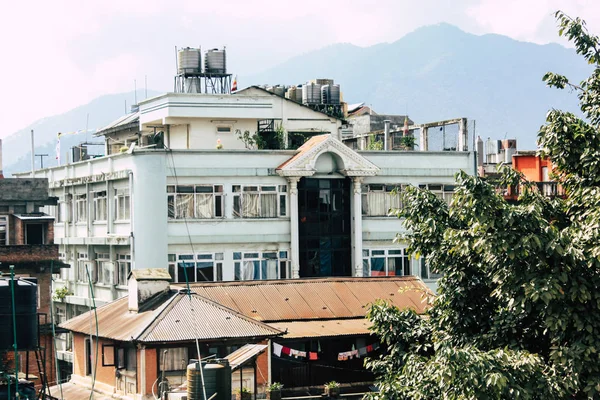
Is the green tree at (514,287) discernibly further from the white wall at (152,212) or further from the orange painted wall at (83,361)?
the white wall at (152,212)

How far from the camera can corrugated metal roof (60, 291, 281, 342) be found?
→ 42812 millimetres

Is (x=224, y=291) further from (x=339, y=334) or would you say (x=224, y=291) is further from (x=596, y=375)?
(x=596, y=375)

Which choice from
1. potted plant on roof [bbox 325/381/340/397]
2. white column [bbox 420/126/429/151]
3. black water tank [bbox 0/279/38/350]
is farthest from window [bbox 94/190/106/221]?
black water tank [bbox 0/279/38/350]

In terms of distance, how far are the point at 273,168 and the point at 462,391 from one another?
110 ft

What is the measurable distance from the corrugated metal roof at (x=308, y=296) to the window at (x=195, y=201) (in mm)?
9920

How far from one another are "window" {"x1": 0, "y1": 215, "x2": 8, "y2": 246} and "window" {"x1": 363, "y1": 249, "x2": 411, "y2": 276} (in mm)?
20581

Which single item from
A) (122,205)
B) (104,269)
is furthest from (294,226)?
(104,269)

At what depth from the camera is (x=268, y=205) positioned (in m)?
63.1

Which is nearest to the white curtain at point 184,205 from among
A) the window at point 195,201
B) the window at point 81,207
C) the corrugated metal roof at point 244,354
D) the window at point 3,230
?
the window at point 195,201

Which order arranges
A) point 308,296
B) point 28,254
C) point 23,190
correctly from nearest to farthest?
1. point 308,296
2. point 28,254
3. point 23,190

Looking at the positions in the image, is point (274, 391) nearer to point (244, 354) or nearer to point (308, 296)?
point (244, 354)

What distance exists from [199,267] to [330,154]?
10.1 meters

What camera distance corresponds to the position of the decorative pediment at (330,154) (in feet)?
205

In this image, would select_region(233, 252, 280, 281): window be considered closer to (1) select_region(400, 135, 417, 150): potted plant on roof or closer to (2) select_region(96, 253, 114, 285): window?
(2) select_region(96, 253, 114, 285): window
